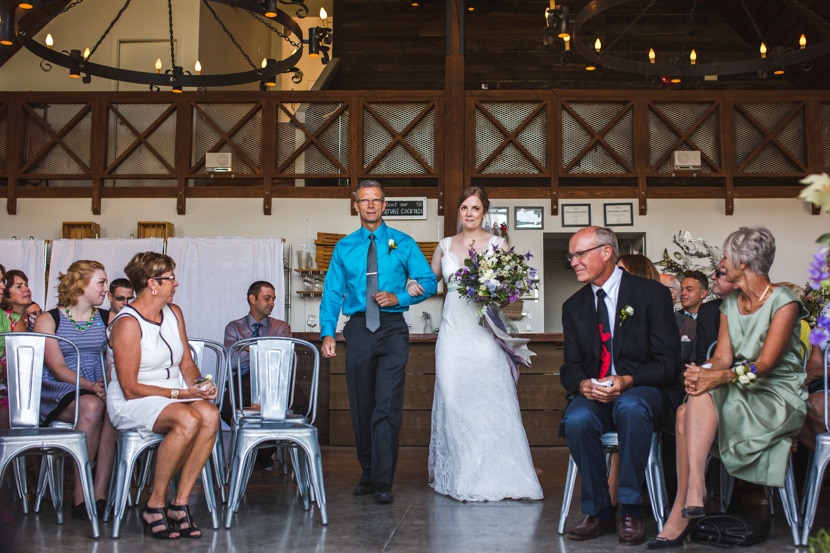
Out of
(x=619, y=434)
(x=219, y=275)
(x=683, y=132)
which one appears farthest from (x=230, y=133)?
(x=619, y=434)

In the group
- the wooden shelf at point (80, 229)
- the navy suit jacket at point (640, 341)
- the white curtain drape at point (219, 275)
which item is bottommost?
the navy suit jacket at point (640, 341)

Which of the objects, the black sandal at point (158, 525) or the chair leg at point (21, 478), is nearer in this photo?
the black sandal at point (158, 525)

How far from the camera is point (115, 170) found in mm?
9961

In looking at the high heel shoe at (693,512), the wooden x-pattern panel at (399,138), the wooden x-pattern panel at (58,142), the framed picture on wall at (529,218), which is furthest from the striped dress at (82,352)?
the framed picture on wall at (529,218)

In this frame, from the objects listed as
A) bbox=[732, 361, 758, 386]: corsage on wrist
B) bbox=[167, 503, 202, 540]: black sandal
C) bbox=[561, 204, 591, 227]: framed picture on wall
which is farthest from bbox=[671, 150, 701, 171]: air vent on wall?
bbox=[167, 503, 202, 540]: black sandal

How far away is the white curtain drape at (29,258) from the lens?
30.5ft

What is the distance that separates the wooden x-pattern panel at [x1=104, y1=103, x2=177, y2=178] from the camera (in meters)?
9.92

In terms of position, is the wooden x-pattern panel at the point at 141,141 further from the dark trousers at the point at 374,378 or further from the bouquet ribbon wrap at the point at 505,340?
the bouquet ribbon wrap at the point at 505,340

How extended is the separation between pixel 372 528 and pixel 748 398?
1.70 m

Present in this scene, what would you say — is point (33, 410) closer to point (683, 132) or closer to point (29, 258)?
point (29, 258)

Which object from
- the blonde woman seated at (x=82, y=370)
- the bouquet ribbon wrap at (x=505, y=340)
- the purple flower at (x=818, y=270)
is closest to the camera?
the purple flower at (x=818, y=270)

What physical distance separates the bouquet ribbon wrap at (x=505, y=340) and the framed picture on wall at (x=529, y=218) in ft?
16.1

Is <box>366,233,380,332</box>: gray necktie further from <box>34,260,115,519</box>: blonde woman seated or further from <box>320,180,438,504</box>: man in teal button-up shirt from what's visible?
<box>34,260,115,519</box>: blonde woman seated

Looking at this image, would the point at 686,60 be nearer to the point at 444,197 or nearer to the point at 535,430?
the point at 444,197
